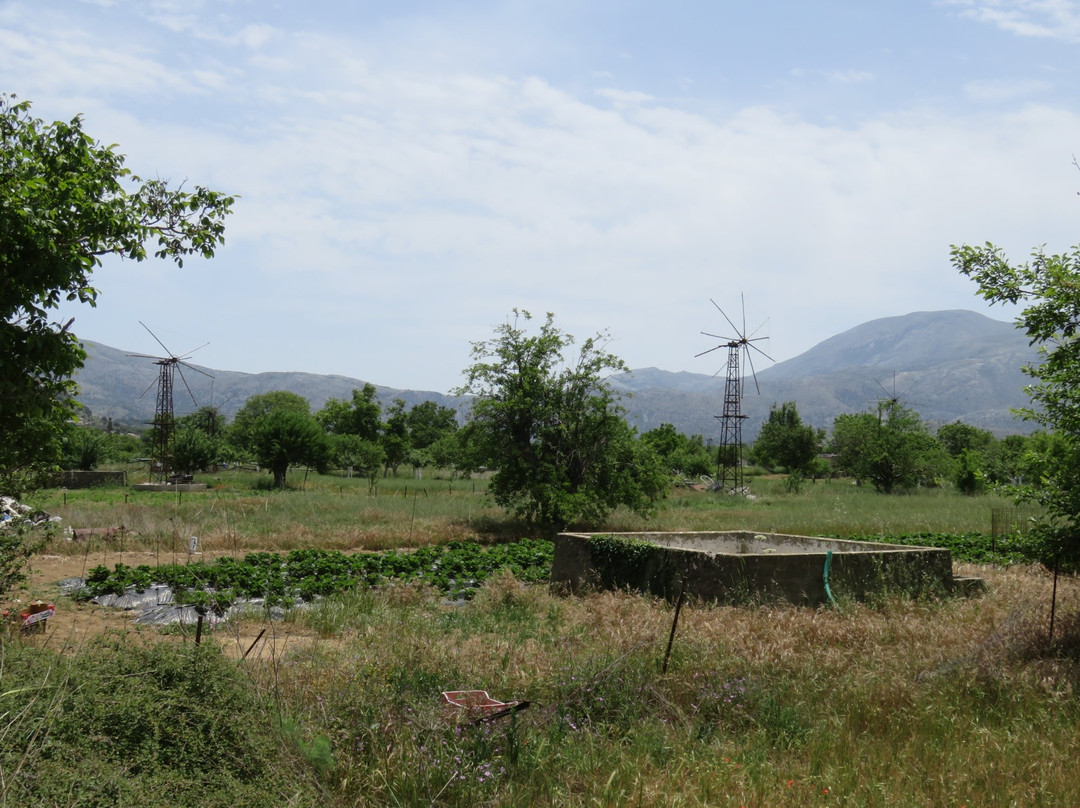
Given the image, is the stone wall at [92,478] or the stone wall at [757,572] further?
the stone wall at [92,478]

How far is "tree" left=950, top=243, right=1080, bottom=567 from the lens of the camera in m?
7.88

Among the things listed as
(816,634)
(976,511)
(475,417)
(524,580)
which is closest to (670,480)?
(475,417)

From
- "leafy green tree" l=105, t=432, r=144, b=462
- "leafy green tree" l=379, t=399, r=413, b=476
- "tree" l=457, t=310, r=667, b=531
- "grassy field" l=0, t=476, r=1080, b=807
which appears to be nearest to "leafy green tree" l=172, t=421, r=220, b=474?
"leafy green tree" l=105, t=432, r=144, b=462

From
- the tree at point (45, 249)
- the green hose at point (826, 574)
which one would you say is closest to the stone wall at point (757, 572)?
the green hose at point (826, 574)

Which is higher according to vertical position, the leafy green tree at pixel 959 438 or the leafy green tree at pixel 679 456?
the leafy green tree at pixel 959 438

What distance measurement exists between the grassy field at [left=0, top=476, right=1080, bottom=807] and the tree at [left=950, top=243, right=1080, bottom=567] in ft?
3.55

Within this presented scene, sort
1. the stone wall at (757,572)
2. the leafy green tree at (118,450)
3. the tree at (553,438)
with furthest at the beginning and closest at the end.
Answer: the leafy green tree at (118,450)
the tree at (553,438)
the stone wall at (757,572)

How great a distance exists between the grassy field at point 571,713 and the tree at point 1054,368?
3.55ft

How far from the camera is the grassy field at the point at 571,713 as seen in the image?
157 inches

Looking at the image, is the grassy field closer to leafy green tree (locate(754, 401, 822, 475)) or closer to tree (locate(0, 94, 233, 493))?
tree (locate(0, 94, 233, 493))

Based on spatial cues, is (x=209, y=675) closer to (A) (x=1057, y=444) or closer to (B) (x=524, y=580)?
(A) (x=1057, y=444)

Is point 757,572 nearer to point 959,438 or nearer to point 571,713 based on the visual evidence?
point 571,713

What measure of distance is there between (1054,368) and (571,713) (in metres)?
5.89

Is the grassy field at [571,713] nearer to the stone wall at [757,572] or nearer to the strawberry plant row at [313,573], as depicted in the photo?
the stone wall at [757,572]
